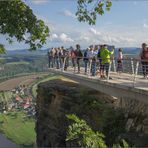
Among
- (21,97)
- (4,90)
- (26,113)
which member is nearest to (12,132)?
(26,113)

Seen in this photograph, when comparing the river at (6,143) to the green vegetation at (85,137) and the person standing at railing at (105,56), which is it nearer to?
the person standing at railing at (105,56)

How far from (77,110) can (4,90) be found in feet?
573

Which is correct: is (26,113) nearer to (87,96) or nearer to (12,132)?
(12,132)

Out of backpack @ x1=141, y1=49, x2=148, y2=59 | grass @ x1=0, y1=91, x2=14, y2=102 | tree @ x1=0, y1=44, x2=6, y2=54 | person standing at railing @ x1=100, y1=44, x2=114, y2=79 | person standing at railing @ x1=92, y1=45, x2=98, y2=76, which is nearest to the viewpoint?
tree @ x1=0, y1=44, x2=6, y2=54

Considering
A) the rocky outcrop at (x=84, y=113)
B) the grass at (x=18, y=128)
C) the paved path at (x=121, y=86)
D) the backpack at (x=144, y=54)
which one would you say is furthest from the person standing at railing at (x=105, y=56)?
the grass at (x=18, y=128)

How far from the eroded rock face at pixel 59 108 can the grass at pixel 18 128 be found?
216ft

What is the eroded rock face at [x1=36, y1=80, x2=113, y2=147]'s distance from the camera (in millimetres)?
24094

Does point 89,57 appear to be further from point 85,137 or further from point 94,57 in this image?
point 85,137

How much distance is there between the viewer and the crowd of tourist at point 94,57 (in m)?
21.5

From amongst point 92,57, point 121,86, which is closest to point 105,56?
point 92,57

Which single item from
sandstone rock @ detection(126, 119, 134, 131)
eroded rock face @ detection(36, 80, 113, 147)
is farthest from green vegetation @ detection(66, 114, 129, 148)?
eroded rock face @ detection(36, 80, 113, 147)

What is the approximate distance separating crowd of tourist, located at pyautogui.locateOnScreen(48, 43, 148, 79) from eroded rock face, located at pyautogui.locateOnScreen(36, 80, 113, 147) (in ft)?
5.06

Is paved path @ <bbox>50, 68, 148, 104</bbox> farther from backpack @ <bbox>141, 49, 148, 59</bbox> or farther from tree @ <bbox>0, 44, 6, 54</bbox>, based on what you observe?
tree @ <bbox>0, 44, 6, 54</bbox>

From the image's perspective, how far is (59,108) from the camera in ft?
94.1
